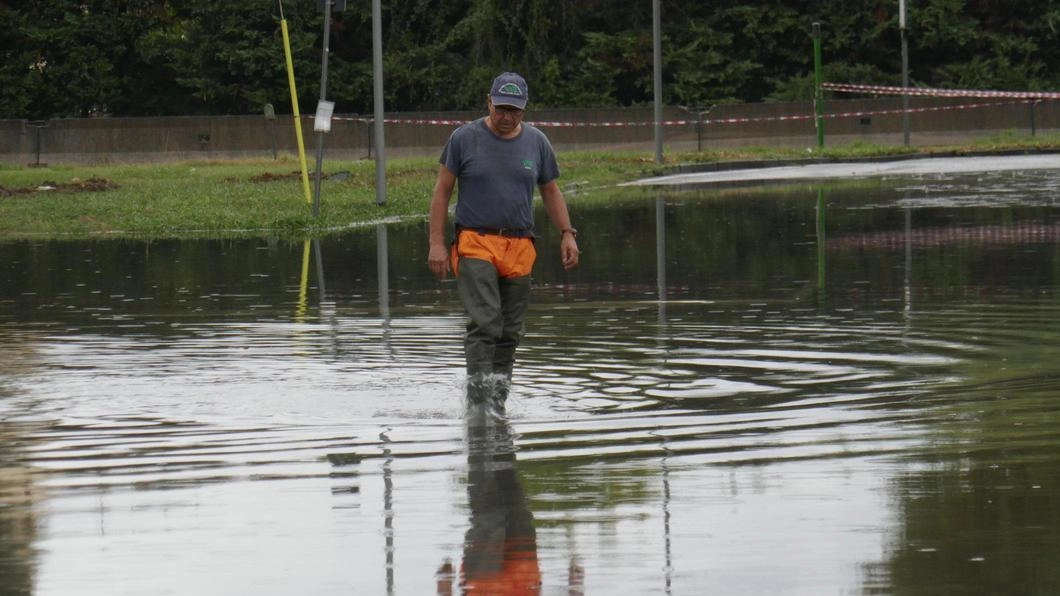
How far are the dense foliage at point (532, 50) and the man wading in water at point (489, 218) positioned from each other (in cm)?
5410

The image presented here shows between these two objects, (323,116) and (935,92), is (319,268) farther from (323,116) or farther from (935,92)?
(935,92)

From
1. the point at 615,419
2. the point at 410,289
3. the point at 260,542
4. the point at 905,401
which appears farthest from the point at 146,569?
the point at 410,289

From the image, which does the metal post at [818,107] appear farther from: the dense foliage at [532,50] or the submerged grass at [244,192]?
the dense foliage at [532,50]

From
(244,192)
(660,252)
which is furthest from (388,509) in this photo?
(244,192)

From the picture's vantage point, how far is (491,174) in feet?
32.4

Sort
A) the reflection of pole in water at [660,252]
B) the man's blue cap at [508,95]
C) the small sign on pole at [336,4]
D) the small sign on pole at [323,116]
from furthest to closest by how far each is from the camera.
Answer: the small sign on pole at [323,116], the small sign on pole at [336,4], the reflection of pole in water at [660,252], the man's blue cap at [508,95]

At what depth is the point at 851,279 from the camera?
17.1 metres

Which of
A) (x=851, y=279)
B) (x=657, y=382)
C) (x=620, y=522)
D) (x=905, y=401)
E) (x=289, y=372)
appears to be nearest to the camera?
(x=620, y=522)

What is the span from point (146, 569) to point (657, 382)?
16.0ft

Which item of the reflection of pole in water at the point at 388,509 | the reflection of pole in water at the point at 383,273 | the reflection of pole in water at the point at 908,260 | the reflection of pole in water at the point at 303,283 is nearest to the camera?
the reflection of pole in water at the point at 388,509

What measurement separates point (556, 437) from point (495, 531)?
2126 millimetres

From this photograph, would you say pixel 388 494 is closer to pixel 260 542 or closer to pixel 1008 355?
pixel 260 542

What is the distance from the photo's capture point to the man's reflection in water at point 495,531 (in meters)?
6.04

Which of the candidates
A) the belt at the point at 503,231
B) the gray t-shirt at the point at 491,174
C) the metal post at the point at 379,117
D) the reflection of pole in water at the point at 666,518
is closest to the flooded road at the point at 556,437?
the reflection of pole in water at the point at 666,518
